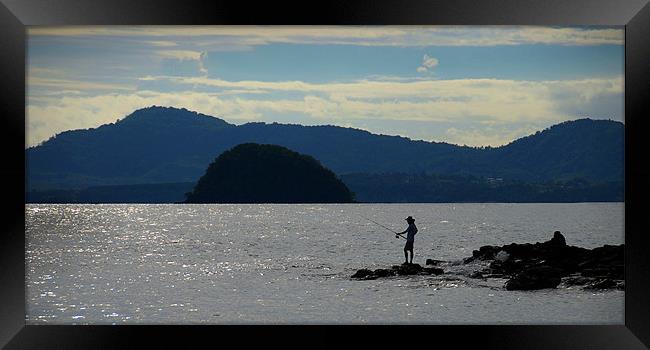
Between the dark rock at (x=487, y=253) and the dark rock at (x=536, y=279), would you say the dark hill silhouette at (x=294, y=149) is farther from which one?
the dark rock at (x=536, y=279)

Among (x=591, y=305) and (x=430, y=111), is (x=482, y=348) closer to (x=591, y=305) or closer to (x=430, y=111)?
(x=591, y=305)

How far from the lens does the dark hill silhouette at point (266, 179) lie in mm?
67750

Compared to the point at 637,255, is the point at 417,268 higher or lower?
lower

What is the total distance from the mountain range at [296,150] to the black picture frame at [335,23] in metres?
46.1

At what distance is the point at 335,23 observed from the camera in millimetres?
8070

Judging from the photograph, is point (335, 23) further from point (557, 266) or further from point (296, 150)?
point (296, 150)

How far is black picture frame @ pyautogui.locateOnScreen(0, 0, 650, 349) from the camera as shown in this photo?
8086mm

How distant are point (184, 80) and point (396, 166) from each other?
22.3 m

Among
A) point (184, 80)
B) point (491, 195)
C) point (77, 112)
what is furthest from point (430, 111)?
point (77, 112)

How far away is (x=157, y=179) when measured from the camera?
71.8 m

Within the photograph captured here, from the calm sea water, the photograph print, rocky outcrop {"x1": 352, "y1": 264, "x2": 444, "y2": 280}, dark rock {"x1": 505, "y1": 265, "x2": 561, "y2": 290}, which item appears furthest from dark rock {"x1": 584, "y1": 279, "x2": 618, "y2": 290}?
the photograph print

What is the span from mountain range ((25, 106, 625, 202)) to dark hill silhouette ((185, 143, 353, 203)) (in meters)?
1.28

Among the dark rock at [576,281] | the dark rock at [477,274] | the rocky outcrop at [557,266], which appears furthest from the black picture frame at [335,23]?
the dark rock at [477,274]

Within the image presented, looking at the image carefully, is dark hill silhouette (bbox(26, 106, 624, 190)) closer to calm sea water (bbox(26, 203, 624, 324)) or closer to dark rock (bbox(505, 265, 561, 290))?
calm sea water (bbox(26, 203, 624, 324))
